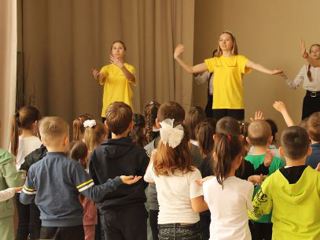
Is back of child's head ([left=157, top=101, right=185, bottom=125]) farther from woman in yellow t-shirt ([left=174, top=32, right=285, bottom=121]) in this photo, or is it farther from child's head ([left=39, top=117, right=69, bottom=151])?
woman in yellow t-shirt ([left=174, top=32, right=285, bottom=121])

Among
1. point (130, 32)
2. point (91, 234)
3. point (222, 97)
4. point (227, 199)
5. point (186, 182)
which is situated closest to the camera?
point (227, 199)

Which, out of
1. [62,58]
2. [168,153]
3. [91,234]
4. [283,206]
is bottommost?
[91,234]

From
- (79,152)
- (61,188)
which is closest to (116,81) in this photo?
(79,152)

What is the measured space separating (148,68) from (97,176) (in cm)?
435

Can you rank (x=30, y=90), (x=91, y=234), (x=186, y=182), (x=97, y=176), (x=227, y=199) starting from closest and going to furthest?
(x=227, y=199), (x=186, y=182), (x=97, y=176), (x=91, y=234), (x=30, y=90)

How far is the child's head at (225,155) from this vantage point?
2.55 metres

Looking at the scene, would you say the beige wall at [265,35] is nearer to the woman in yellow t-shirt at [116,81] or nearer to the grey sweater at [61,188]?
the woman in yellow t-shirt at [116,81]

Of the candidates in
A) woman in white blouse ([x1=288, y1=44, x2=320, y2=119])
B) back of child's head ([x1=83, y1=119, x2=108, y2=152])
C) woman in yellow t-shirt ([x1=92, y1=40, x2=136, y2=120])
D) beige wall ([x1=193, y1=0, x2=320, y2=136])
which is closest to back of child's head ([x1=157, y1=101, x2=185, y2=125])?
back of child's head ([x1=83, y1=119, x2=108, y2=152])

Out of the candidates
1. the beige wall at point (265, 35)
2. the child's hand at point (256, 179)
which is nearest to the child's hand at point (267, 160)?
the child's hand at point (256, 179)

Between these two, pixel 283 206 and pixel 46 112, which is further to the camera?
pixel 46 112

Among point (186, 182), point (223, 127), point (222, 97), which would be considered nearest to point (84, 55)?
point (222, 97)

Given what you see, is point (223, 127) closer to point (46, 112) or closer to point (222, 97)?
point (222, 97)

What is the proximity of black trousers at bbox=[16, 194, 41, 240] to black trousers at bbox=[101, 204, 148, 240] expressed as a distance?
31.5 inches

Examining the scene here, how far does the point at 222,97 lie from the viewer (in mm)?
5715
